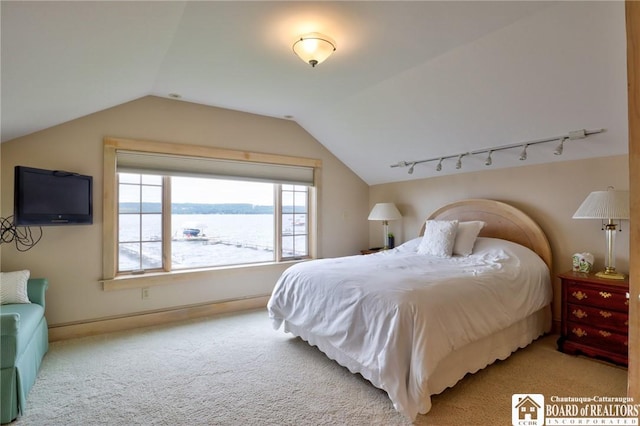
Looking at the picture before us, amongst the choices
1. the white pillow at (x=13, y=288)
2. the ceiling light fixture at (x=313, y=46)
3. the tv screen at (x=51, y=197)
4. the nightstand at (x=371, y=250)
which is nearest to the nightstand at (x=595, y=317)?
the nightstand at (x=371, y=250)

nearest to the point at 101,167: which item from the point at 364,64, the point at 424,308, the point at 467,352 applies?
the point at 364,64

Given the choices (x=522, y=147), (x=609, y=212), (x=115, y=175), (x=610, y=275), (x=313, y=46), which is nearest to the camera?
(x=313, y=46)

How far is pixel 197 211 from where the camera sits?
4012 mm

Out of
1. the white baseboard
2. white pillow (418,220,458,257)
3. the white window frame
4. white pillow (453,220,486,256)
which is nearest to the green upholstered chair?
the white baseboard

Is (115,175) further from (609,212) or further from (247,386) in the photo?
(609,212)

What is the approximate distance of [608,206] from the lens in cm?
258

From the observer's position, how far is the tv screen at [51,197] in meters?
2.56

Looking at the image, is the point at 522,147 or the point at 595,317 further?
the point at 522,147

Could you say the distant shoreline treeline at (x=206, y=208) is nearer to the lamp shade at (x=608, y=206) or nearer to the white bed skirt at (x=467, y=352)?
the white bed skirt at (x=467, y=352)

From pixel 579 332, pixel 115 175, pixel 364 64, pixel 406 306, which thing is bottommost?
pixel 579 332

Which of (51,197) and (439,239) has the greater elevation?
(51,197)

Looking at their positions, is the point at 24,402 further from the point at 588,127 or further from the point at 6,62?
the point at 588,127

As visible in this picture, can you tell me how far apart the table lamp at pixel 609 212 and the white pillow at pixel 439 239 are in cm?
111

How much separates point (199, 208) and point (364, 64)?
8.49ft
